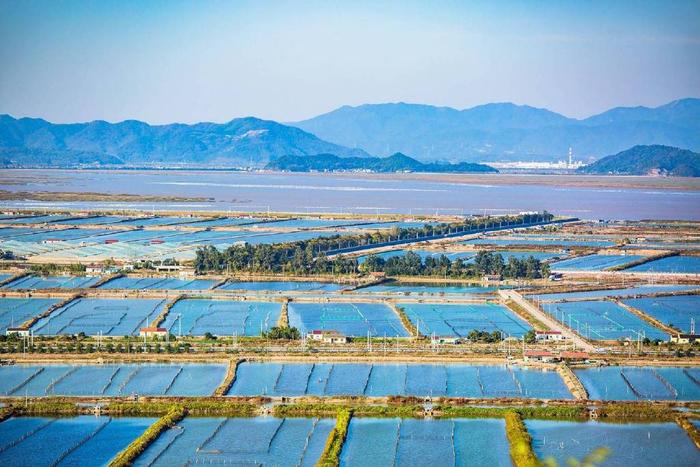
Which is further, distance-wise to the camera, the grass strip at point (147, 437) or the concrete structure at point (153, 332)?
the concrete structure at point (153, 332)

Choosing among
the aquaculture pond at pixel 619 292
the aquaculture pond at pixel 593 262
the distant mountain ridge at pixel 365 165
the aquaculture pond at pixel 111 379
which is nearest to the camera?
the aquaculture pond at pixel 111 379

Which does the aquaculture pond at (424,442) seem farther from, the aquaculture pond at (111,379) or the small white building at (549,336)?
the small white building at (549,336)

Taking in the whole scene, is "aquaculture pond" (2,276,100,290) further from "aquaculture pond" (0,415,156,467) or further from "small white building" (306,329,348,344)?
"aquaculture pond" (0,415,156,467)

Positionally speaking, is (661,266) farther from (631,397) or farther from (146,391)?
(146,391)

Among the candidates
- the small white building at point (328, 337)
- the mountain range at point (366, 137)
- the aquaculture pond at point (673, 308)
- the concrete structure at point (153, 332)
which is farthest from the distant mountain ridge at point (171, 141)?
the small white building at point (328, 337)

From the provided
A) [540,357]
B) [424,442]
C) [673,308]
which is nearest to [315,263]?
[673,308]
